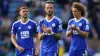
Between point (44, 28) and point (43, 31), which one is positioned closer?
point (44, 28)

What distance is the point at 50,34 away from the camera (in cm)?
1595

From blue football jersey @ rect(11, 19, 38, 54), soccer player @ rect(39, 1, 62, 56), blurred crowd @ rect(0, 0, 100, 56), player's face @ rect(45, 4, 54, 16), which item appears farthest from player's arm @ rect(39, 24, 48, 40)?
blurred crowd @ rect(0, 0, 100, 56)

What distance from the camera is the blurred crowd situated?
23297 millimetres

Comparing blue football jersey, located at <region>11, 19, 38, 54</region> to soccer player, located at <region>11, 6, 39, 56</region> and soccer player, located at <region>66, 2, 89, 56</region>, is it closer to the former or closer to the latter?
soccer player, located at <region>11, 6, 39, 56</region>

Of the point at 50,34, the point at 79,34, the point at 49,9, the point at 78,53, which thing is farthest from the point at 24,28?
the point at 78,53

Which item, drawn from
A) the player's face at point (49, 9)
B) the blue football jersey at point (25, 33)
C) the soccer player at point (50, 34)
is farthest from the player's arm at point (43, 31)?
the player's face at point (49, 9)

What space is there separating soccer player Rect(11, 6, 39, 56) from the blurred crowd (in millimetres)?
5640

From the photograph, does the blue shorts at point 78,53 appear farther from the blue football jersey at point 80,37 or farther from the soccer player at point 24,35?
the soccer player at point 24,35

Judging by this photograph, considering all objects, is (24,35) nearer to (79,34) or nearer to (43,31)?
(43,31)

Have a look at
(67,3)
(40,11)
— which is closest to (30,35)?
(40,11)

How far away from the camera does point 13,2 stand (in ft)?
90.0

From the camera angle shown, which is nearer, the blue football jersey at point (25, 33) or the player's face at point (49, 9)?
the player's face at point (49, 9)

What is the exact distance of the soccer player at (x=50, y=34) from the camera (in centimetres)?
1596

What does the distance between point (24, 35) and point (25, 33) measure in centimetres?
8
